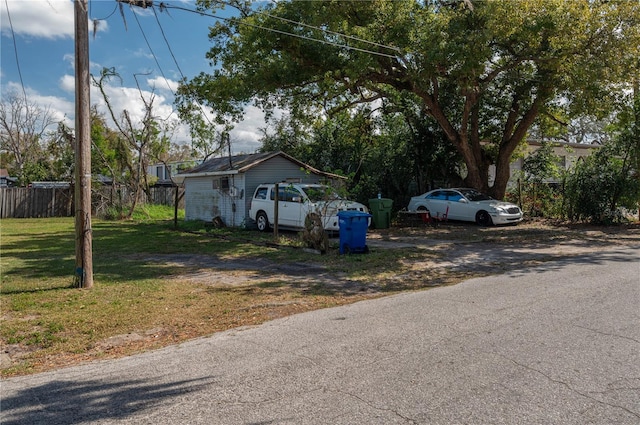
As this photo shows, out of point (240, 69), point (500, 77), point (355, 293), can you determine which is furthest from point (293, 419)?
point (500, 77)

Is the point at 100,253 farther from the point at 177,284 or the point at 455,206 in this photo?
the point at 455,206

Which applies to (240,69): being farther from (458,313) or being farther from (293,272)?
(458,313)

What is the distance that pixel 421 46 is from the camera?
45.0 ft

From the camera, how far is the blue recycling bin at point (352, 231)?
11.8 meters

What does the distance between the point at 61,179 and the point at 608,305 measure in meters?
37.6

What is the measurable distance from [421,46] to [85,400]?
12366 mm

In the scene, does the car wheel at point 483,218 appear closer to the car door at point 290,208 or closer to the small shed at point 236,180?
the small shed at point 236,180

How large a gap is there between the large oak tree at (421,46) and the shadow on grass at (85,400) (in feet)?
33.4

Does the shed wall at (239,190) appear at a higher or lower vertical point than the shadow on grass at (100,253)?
higher

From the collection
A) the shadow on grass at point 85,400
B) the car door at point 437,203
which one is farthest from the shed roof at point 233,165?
the shadow on grass at point 85,400

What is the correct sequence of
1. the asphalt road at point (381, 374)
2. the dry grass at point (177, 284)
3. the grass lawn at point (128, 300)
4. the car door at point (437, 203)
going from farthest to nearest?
1. the car door at point (437, 203)
2. the dry grass at point (177, 284)
3. the grass lawn at point (128, 300)
4. the asphalt road at point (381, 374)

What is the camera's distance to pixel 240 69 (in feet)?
53.6

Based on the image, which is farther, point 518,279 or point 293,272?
point 293,272

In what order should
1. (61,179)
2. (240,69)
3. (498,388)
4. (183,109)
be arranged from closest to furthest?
(498,388)
(240,69)
(183,109)
(61,179)
